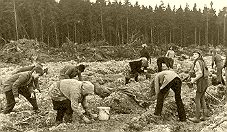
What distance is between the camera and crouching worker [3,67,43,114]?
9.11 metres

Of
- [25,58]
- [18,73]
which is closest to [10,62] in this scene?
[25,58]

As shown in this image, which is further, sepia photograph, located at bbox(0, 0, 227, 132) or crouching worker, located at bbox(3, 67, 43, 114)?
crouching worker, located at bbox(3, 67, 43, 114)

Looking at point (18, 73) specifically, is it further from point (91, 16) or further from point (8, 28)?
→ point (91, 16)

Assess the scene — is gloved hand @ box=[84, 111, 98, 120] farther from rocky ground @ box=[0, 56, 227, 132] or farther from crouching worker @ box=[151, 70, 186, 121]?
crouching worker @ box=[151, 70, 186, 121]

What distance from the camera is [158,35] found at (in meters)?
70.2

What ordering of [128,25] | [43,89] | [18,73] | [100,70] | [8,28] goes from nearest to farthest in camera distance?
[18,73] < [43,89] < [100,70] < [8,28] < [128,25]

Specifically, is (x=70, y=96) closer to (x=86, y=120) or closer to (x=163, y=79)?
(x=86, y=120)

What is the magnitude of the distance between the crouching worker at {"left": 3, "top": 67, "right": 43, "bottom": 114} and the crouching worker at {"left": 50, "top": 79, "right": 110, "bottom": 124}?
5.15ft

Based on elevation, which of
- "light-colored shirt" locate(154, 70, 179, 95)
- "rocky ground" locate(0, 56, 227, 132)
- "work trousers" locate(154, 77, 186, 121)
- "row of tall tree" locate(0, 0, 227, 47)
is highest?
"row of tall tree" locate(0, 0, 227, 47)

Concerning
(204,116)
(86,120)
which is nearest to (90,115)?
(86,120)

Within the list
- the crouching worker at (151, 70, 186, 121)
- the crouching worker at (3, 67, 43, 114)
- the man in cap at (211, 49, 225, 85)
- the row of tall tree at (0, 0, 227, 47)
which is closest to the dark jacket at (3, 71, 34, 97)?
the crouching worker at (3, 67, 43, 114)

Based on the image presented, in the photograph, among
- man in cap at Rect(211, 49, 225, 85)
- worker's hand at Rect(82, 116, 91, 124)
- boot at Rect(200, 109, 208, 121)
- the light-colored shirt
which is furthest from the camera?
man in cap at Rect(211, 49, 225, 85)

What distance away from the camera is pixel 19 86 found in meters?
9.20

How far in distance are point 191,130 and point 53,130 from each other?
3020 millimetres
